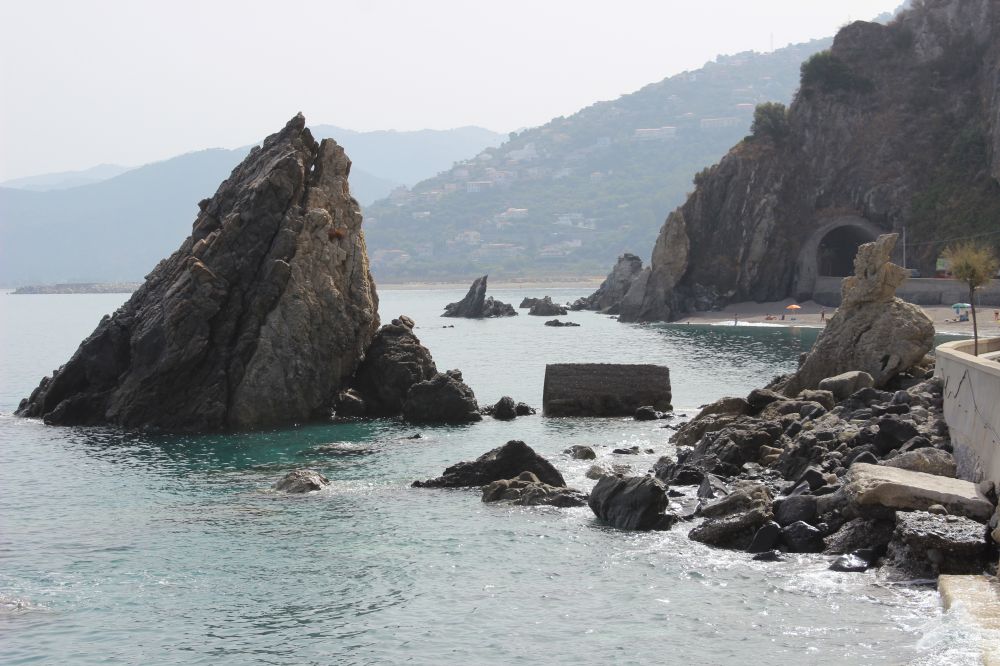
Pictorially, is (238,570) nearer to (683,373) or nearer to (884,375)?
(884,375)

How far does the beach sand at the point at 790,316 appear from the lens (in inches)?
3745

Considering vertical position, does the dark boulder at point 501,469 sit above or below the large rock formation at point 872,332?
below

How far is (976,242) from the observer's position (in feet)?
362

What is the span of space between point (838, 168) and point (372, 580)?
118387mm

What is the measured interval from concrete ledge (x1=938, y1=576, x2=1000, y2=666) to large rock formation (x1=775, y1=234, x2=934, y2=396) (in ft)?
71.2

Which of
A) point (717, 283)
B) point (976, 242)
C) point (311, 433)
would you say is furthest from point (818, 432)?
point (717, 283)

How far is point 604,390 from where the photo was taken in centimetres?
5072

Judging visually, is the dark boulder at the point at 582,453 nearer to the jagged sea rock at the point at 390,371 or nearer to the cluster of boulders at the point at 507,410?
the cluster of boulders at the point at 507,410

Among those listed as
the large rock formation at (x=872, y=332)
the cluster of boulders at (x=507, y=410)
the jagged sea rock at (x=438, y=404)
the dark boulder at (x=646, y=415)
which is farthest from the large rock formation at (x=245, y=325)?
the large rock formation at (x=872, y=332)

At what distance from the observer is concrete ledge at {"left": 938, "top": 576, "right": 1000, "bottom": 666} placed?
681 inches

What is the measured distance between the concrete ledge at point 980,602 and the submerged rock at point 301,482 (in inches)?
756

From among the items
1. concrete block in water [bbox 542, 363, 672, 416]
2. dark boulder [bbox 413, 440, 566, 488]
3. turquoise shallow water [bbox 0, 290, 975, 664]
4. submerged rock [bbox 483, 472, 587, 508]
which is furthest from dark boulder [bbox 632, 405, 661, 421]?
submerged rock [bbox 483, 472, 587, 508]

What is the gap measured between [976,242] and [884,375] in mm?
77878

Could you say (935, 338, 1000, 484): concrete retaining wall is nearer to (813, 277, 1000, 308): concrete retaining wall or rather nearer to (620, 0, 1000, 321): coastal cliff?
(813, 277, 1000, 308): concrete retaining wall
